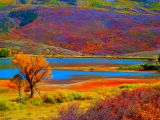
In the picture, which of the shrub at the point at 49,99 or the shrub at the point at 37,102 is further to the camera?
the shrub at the point at 49,99

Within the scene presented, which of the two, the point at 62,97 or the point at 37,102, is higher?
the point at 37,102

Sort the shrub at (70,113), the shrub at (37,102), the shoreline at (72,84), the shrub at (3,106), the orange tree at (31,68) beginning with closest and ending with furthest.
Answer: the shrub at (70,113), the shrub at (3,106), the shrub at (37,102), the orange tree at (31,68), the shoreline at (72,84)

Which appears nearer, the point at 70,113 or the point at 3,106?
the point at 70,113

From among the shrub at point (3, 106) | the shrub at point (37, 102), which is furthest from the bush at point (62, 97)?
the shrub at point (3, 106)

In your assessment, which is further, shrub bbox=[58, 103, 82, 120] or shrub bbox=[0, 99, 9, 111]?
shrub bbox=[0, 99, 9, 111]

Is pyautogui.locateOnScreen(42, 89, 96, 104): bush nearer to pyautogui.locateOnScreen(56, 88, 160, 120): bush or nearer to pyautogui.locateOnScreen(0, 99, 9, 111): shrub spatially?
pyautogui.locateOnScreen(0, 99, 9, 111): shrub

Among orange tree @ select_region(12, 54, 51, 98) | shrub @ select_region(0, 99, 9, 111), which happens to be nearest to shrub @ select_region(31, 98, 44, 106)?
shrub @ select_region(0, 99, 9, 111)

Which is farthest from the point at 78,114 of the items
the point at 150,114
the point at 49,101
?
the point at 49,101

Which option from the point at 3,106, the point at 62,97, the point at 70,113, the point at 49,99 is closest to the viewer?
Answer: the point at 70,113

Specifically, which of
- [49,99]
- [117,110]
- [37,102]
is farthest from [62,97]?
[117,110]

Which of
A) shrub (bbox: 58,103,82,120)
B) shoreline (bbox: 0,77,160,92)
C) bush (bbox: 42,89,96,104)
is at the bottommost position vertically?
shoreline (bbox: 0,77,160,92)

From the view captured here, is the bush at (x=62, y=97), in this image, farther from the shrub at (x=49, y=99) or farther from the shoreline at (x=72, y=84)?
the shoreline at (x=72, y=84)

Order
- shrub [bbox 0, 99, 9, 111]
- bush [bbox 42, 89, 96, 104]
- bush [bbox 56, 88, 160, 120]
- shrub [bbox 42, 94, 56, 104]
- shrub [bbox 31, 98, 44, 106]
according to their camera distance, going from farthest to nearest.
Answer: bush [bbox 42, 89, 96, 104] → shrub [bbox 42, 94, 56, 104] → shrub [bbox 31, 98, 44, 106] → shrub [bbox 0, 99, 9, 111] → bush [bbox 56, 88, 160, 120]

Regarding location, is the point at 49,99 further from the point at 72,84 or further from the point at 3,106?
the point at 72,84
